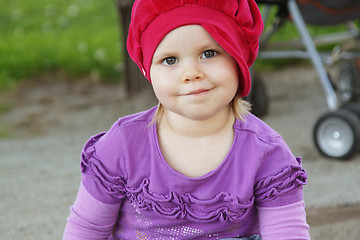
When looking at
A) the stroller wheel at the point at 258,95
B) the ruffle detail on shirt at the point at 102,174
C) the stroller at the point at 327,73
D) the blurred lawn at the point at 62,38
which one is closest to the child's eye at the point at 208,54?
the ruffle detail on shirt at the point at 102,174

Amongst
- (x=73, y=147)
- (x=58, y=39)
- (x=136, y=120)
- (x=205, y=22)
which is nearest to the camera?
(x=205, y=22)

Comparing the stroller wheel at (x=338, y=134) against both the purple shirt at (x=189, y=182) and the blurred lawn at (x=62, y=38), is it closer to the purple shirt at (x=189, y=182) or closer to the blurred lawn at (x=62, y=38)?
the purple shirt at (x=189, y=182)

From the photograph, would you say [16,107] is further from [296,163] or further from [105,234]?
[296,163]

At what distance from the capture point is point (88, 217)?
1.52 metres

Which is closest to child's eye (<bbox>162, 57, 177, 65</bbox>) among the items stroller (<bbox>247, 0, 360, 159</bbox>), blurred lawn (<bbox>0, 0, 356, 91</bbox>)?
stroller (<bbox>247, 0, 360, 159</bbox>)

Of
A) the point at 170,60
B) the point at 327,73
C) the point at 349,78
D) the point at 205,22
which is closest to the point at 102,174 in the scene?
the point at 170,60

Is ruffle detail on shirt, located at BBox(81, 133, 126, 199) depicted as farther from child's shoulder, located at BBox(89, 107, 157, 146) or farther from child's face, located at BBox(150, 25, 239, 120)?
child's face, located at BBox(150, 25, 239, 120)

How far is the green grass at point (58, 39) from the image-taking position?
16.9 feet

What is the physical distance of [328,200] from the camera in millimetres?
2488

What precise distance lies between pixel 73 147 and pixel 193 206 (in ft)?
6.85

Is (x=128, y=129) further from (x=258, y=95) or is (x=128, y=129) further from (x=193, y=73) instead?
(x=258, y=95)

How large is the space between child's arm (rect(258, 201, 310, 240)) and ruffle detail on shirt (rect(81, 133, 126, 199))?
0.37m

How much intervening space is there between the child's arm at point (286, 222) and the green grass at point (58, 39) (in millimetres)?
3764

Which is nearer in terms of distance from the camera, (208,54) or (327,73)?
(208,54)
